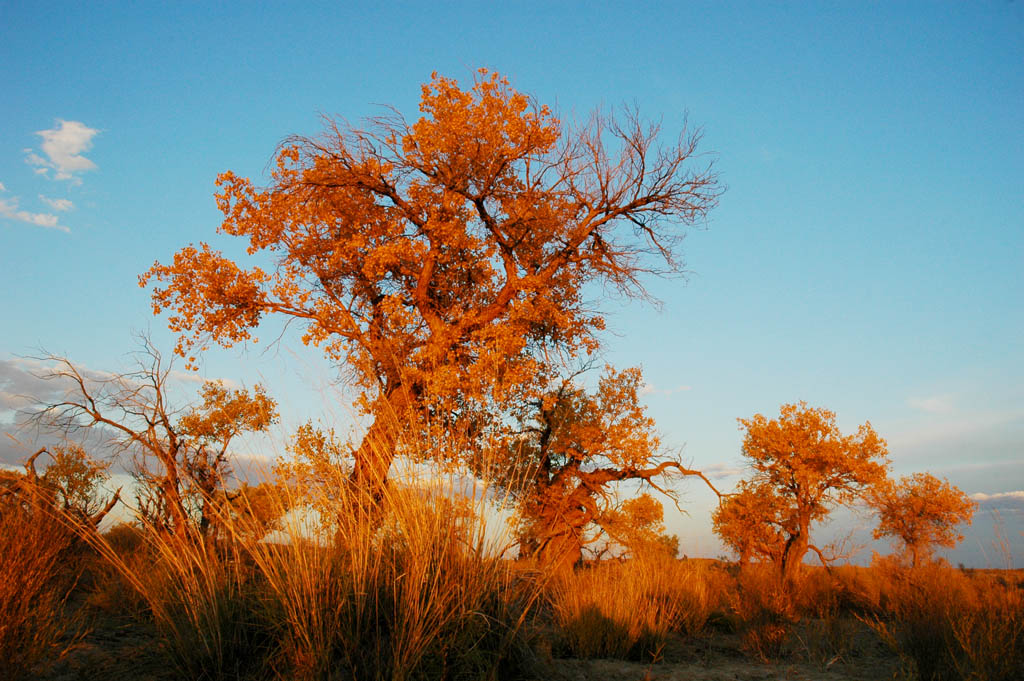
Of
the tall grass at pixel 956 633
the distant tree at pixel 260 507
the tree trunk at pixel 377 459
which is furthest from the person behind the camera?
the tall grass at pixel 956 633

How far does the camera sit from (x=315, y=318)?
13727mm

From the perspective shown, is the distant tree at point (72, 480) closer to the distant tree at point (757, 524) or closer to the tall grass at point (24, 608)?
the tall grass at point (24, 608)

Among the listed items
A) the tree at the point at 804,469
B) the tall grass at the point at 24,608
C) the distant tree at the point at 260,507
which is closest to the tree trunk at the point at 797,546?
the tree at the point at 804,469

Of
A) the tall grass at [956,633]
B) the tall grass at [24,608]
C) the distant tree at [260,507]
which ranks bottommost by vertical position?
the tall grass at [956,633]

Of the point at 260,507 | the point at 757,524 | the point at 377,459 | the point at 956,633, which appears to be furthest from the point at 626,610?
the point at 757,524

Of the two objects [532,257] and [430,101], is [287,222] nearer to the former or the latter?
[430,101]

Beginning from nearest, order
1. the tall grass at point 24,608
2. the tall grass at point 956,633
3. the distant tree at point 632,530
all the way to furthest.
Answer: the tall grass at point 24,608, the tall grass at point 956,633, the distant tree at point 632,530

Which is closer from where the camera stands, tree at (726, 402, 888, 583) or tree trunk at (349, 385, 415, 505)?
tree trunk at (349, 385, 415, 505)

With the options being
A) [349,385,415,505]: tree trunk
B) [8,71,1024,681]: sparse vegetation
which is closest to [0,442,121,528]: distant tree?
[8,71,1024,681]: sparse vegetation

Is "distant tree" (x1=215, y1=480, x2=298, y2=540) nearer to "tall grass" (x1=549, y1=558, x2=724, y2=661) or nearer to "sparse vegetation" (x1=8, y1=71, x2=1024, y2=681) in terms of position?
"sparse vegetation" (x1=8, y1=71, x2=1024, y2=681)

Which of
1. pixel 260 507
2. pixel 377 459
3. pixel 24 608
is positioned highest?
pixel 377 459

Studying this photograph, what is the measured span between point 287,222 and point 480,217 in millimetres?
4155

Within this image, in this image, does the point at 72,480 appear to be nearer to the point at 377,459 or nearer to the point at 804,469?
the point at 377,459

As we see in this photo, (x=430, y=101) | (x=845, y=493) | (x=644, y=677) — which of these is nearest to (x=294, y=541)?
(x=644, y=677)
